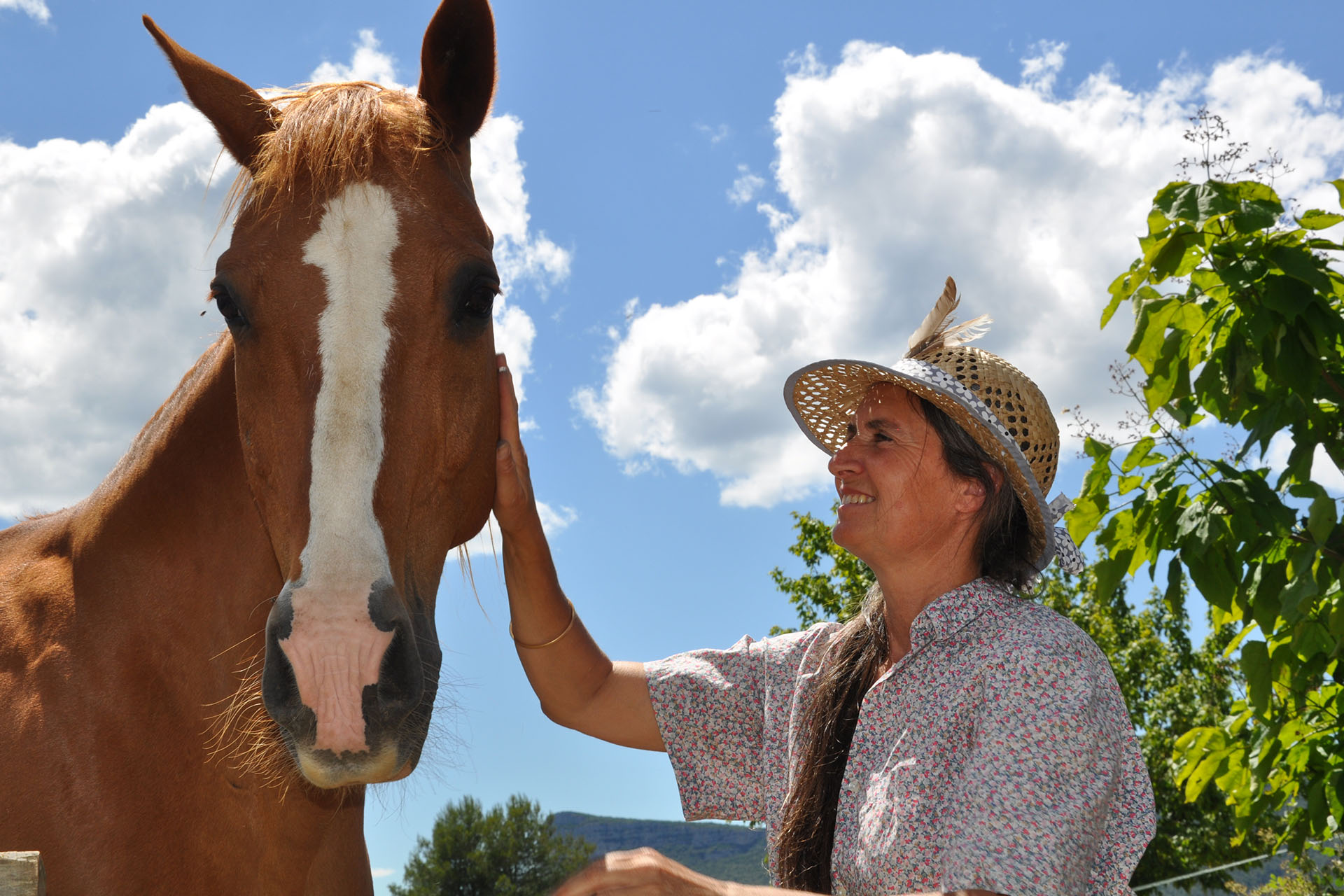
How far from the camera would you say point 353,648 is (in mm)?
1664

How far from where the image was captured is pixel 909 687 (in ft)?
7.41

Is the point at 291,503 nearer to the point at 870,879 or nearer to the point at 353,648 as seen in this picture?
the point at 353,648

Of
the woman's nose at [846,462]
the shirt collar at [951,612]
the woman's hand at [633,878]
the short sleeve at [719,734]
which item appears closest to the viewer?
the woman's hand at [633,878]

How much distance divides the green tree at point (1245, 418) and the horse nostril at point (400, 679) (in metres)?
2.47

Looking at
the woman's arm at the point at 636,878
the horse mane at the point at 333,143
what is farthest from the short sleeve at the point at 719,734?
the horse mane at the point at 333,143

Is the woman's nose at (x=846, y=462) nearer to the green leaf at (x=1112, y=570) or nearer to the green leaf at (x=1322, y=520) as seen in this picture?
the green leaf at (x=1112, y=570)

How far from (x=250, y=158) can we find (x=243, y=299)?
572 millimetres

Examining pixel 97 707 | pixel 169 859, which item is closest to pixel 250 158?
pixel 97 707

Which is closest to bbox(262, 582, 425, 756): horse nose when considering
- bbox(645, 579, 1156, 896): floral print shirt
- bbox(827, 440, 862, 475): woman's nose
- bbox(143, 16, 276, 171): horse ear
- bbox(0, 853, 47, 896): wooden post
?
bbox(0, 853, 47, 896): wooden post

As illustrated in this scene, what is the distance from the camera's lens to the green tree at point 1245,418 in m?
2.95

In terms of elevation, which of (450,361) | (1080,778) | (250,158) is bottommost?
(1080,778)

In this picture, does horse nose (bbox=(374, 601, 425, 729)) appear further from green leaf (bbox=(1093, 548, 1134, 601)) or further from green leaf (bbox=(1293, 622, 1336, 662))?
green leaf (bbox=(1293, 622, 1336, 662))

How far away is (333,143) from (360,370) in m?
0.60

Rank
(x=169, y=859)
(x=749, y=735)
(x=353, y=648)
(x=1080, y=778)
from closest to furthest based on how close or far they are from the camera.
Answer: (x=353, y=648)
(x=1080, y=778)
(x=169, y=859)
(x=749, y=735)
